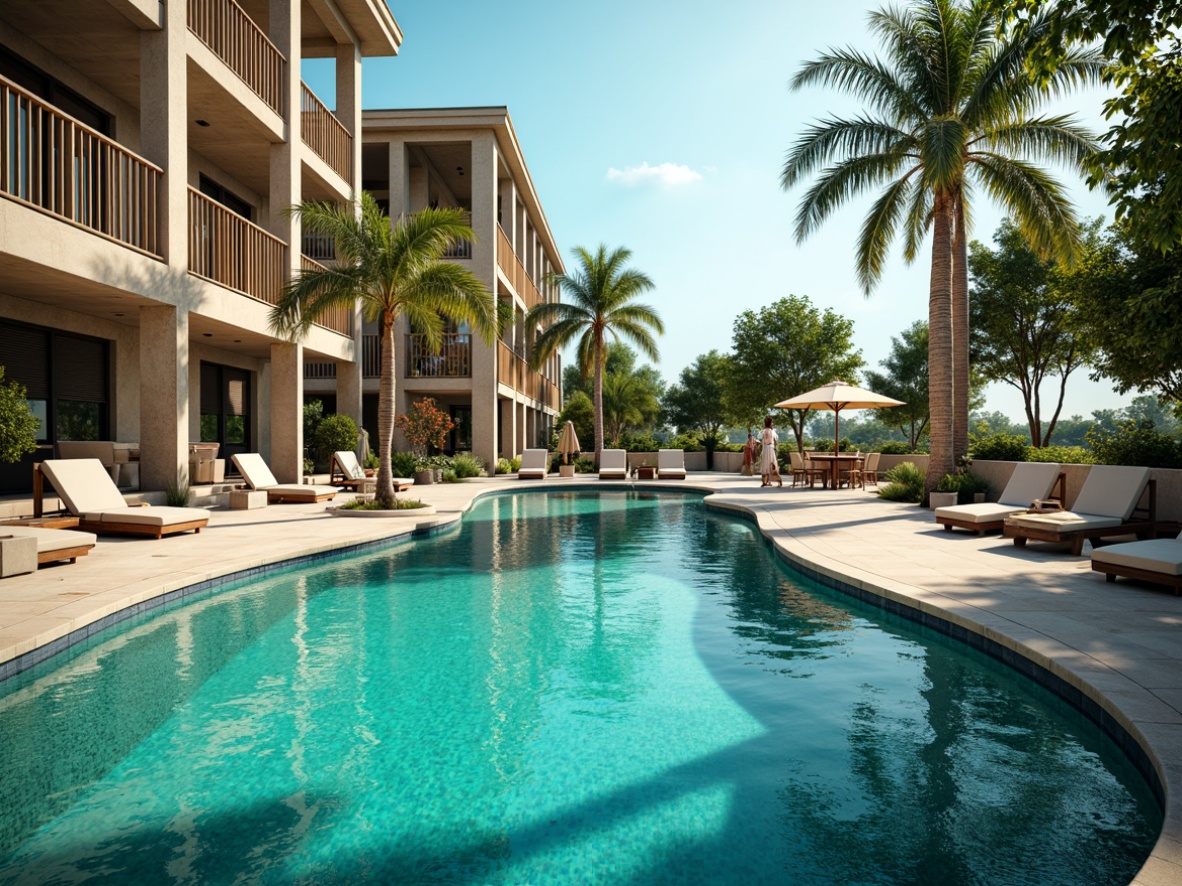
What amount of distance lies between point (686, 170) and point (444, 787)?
25559 millimetres

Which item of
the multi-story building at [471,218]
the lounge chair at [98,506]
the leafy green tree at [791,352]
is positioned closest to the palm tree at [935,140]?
the multi-story building at [471,218]

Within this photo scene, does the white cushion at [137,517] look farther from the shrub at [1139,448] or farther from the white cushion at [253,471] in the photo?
the shrub at [1139,448]

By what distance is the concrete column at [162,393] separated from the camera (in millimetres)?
11711

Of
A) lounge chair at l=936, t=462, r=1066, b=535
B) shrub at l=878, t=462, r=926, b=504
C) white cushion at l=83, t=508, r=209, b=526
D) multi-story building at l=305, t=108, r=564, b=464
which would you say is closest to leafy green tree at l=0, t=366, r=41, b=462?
white cushion at l=83, t=508, r=209, b=526

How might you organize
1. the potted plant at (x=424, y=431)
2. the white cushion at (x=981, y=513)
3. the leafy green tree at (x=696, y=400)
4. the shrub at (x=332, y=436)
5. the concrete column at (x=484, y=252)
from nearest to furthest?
the white cushion at (x=981, y=513)
the shrub at (x=332, y=436)
the potted plant at (x=424, y=431)
the concrete column at (x=484, y=252)
the leafy green tree at (x=696, y=400)

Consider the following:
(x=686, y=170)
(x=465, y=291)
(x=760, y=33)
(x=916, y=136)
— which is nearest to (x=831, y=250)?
(x=916, y=136)

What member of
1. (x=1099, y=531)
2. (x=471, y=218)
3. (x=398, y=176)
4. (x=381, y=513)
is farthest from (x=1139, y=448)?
(x=398, y=176)

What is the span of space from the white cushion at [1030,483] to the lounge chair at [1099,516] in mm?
890

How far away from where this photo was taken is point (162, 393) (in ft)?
38.5

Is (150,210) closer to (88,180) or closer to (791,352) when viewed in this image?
(88,180)

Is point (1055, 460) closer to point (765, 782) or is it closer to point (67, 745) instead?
point (765, 782)

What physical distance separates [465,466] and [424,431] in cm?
184

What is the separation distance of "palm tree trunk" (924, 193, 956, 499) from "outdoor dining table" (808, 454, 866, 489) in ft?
18.1

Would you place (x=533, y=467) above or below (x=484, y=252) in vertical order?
below
